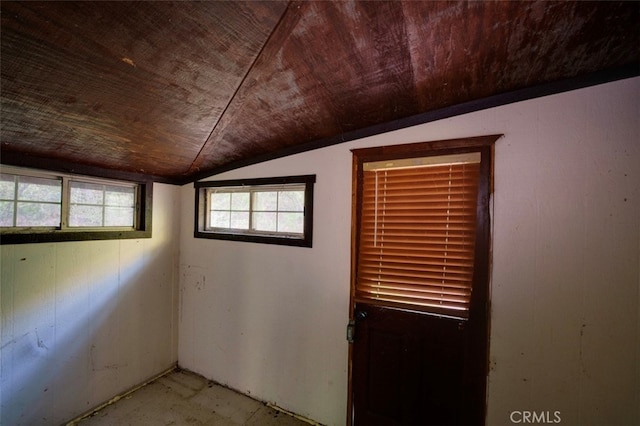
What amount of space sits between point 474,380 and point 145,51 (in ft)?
8.42

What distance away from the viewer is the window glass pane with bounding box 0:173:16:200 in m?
1.82

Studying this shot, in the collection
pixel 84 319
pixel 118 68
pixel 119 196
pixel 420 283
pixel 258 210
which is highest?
pixel 118 68

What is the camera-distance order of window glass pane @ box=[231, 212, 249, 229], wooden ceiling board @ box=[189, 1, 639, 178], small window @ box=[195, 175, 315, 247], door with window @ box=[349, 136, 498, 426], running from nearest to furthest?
wooden ceiling board @ box=[189, 1, 639, 178] → door with window @ box=[349, 136, 498, 426] → small window @ box=[195, 175, 315, 247] → window glass pane @ box=[231, 212, 249, 229]

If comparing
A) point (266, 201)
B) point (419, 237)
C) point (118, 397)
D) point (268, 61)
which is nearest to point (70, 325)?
point (118, 397)

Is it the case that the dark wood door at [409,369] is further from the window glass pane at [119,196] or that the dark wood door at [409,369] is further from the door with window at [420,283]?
the window glass pane at [119,196]

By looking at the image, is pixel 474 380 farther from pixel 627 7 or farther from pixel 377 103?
pixel 627 7

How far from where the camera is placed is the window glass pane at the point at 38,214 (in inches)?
75.4

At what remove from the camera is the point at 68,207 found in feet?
7.11

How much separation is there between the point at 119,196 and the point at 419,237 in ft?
8.93

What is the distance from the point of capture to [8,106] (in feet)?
4.62

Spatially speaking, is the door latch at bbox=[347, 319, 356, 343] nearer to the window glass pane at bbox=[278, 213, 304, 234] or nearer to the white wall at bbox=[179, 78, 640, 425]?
the white wall at bbox=[179, 78, 640, 425]

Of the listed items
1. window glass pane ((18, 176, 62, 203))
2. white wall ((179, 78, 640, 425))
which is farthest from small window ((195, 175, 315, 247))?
window glass pane ((18, 176, 62, 203))

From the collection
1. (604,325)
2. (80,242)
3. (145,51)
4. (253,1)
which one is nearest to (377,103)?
(253,1)

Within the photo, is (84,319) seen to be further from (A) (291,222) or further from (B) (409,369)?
(B) (409,369)
